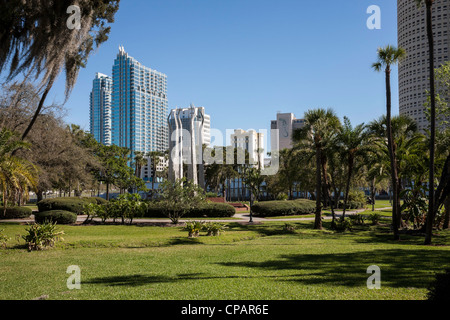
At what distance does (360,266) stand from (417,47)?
114 meters

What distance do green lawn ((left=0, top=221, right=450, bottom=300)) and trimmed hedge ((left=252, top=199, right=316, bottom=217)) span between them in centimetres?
1851

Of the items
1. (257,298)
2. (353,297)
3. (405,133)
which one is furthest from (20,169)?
(405,133)

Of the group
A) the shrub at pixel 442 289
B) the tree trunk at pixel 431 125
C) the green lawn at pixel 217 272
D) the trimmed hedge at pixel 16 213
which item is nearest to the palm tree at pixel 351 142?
the tree trunk at pixel 431 125

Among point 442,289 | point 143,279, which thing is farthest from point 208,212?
point 442,289

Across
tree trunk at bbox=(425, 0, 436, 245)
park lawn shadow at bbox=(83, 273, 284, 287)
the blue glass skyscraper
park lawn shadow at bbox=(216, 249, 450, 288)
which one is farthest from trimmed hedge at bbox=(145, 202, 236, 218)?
the blue glass skyscraper

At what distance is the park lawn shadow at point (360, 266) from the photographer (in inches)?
316

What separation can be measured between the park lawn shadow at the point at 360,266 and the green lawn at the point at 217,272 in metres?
0.02

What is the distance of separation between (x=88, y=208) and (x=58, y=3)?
1591 cm

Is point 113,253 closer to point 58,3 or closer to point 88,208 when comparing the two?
point 58,3

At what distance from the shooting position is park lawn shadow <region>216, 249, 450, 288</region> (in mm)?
8023

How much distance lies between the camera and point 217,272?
9.17 meters

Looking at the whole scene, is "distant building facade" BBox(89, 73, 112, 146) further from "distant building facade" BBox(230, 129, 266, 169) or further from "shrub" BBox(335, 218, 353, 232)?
"shrub" BBox(335, 218, 353, 232)

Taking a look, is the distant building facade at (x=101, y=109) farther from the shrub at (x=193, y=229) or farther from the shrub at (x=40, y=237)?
the shrub at (x=40, y=237)
